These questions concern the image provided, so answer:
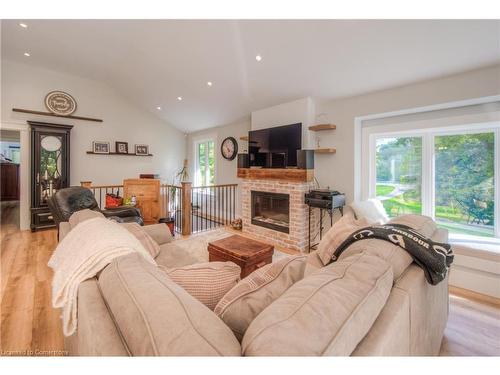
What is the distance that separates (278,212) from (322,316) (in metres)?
3.46

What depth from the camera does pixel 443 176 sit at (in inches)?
117

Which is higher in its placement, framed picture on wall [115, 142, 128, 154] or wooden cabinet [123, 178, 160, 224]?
framed picture on wall [115, 142, 128, 154]

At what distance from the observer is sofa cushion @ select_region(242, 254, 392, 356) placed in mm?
528

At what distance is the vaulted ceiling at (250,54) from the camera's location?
7.55 feet

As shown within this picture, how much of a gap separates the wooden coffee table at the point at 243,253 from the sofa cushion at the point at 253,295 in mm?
1008

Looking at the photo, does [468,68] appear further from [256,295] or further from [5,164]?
[5,164]

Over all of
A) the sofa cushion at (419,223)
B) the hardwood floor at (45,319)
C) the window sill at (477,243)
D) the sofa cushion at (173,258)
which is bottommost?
the hardwood floor at (45,319)

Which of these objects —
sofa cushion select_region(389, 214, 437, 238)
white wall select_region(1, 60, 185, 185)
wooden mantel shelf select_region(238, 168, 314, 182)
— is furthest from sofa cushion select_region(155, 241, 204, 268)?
white wall select_region(1, 60, 185, 185)

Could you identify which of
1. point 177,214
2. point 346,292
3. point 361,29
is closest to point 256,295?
point 346,292

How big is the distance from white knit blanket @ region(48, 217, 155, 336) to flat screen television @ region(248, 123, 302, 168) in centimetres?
292

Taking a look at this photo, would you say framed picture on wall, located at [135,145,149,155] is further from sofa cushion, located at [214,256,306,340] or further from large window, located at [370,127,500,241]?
sofa cushion, located at [214,256,306,340]

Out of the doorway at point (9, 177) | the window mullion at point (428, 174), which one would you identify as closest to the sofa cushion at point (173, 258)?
the window mullion at point (428, 174)

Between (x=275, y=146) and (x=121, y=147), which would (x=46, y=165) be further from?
(x=275, y=146)

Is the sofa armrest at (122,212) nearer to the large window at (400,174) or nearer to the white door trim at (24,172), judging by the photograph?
the white door trim at (24,172)
